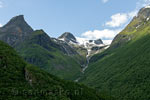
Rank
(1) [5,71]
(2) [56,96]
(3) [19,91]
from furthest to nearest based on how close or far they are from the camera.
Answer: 1. (1) [5,71]
2. (2) [56,96]
3. (3) [19,91]

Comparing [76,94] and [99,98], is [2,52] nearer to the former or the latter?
[76,94]

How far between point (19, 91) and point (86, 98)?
65.7 meters

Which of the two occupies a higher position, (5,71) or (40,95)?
(5,71)

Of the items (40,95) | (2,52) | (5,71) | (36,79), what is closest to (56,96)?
(40,95)

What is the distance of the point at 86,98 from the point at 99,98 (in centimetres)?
2375

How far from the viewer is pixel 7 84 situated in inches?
4269

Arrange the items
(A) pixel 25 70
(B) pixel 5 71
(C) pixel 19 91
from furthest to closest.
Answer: (A) pixel 25 70 → (B) pixel 5 71 → (C) pixel 19 91

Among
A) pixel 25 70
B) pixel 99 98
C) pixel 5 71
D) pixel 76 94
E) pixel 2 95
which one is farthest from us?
pixel 99 98

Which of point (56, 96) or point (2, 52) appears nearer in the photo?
point (56, 96)

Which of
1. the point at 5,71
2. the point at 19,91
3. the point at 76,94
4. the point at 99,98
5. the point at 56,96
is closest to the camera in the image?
the point at 19,91

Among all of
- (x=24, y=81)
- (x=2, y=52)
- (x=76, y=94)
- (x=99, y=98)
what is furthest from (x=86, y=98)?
(x=2, y=52)

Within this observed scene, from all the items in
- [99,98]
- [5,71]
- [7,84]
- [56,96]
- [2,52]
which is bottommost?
[99,98]

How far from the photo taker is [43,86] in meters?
122

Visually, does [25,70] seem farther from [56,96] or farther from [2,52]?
[56,96]
